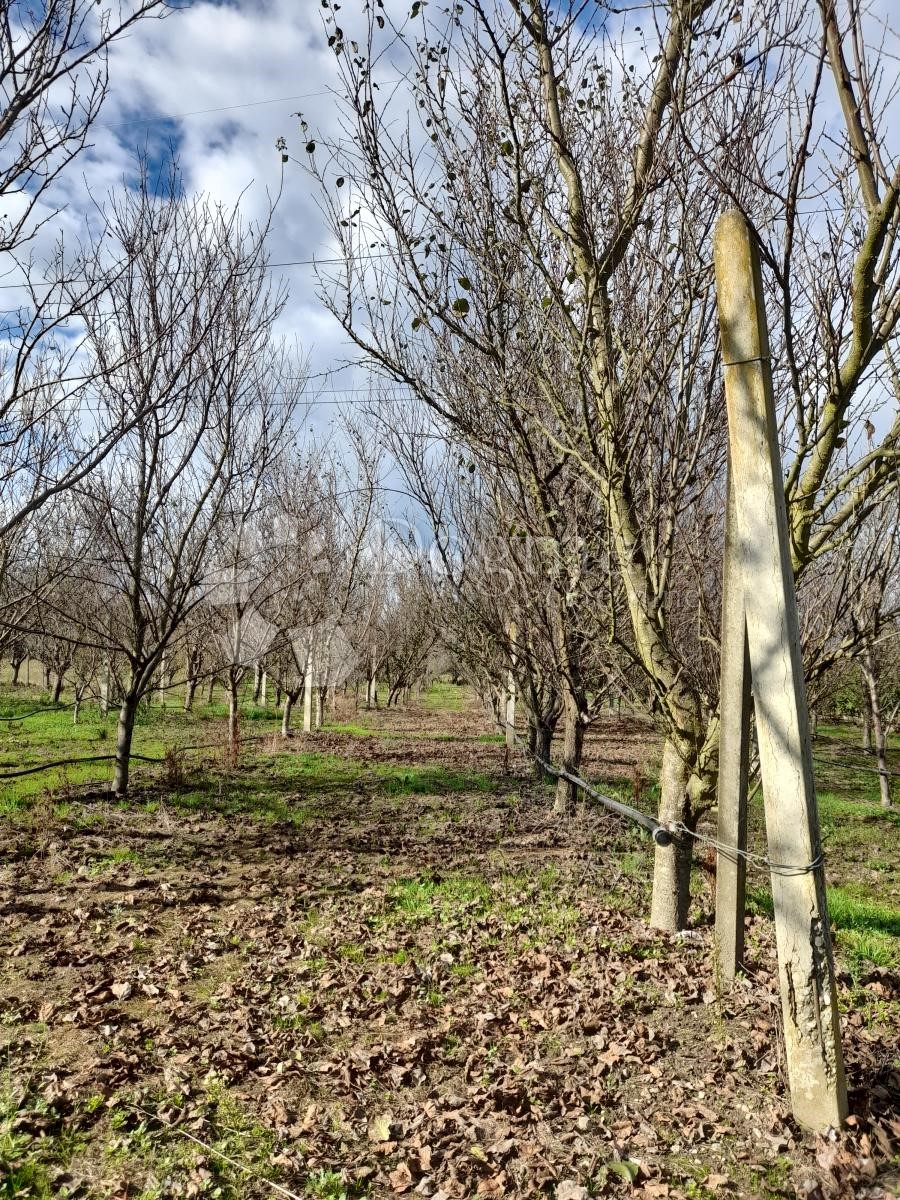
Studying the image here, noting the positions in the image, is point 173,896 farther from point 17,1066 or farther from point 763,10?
point 763,10

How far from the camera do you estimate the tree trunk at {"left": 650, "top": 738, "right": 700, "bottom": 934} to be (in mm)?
4191

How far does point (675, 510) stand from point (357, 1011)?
3260mm

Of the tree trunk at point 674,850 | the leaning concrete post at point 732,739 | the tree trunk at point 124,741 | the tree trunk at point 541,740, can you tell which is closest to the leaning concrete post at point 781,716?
the leaning concrete post at point 732,739

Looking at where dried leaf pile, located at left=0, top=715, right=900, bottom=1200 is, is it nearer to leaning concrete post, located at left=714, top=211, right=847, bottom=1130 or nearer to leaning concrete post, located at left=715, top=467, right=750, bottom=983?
leaning concrete post, located at left=714, top=211, right=847, bottom=1130

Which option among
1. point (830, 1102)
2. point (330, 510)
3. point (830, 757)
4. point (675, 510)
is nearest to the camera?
point (830, 1102)

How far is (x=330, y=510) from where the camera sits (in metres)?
18.0

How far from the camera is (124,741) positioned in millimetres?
8977

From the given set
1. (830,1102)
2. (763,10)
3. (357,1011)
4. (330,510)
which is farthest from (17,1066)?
(330,510)

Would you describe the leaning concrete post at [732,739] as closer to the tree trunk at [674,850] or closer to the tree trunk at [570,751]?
the tree trunk at [674,850]

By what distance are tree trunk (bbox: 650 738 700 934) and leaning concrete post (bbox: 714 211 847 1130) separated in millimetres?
1351

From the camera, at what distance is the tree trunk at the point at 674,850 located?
4.19m

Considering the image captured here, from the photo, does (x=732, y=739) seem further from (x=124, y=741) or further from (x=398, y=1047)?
(x=124, y=741)

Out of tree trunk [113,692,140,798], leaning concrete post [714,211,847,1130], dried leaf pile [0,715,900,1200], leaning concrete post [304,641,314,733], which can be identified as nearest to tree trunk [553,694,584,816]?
dried leaf pile [0,715,900,1200]

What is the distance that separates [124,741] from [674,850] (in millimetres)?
7087
